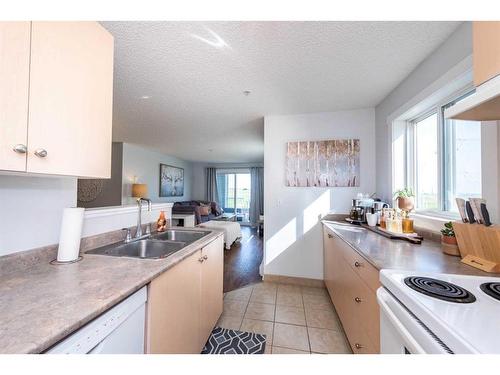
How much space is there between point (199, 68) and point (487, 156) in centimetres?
213

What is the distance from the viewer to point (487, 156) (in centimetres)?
115

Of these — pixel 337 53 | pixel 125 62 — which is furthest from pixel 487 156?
pixel 125 62

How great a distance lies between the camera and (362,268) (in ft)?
4.10

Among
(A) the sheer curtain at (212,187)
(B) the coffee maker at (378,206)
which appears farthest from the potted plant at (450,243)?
(A) the sheer curtain at (212,187)

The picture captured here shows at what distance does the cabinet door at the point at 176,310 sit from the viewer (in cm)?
93

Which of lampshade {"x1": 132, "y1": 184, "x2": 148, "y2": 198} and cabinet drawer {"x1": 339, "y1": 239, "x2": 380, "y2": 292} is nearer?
cabinet drawer {"x1": 339, "y1": 239, "x2": 380, "y2": 292}

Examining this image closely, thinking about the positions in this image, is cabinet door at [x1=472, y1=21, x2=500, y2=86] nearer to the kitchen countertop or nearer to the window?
the window

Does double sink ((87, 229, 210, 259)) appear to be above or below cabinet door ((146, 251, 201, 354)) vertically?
above

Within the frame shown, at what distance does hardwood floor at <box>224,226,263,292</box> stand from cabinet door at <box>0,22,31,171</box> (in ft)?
8.02

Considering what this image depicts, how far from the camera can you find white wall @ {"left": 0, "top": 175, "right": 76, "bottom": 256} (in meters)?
0.89

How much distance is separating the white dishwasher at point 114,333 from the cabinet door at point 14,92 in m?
0.58

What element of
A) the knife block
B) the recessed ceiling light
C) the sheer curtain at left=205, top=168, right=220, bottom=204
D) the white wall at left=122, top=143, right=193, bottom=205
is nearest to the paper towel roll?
the recessed ceiling light

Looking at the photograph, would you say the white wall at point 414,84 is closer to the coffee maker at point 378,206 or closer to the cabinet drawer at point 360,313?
the coffee maker at point 378,206
